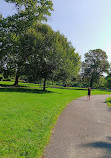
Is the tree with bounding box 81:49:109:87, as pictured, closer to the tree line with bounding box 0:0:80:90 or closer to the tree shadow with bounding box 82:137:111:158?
the tree line with bounding box 0:0:80:90

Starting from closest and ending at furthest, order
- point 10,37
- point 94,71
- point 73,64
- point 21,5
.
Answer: point 21,5, point 10,37, point 73,64, point 94,71

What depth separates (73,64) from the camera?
2422cm

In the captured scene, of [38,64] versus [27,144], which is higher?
[38,64]

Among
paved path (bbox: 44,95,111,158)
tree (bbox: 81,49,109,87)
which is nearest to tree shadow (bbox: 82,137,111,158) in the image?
paved path (bbox: 44,95,111,158)

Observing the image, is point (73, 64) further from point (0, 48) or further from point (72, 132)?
point (72, 132)

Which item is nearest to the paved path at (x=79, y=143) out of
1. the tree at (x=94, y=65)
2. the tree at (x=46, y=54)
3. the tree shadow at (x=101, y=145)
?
the tree shadow at (x=101, y=145)

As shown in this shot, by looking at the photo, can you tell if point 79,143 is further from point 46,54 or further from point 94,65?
point 94,65

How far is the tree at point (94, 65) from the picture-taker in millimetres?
52031

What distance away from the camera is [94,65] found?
51906 mm

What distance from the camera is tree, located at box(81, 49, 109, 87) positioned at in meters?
52.0

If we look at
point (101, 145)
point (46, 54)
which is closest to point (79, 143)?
point (101, 145)

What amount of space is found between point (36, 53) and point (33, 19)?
461 inches

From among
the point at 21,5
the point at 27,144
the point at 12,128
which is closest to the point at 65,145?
the point at 27,144

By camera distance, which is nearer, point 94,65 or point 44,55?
point 44,55
